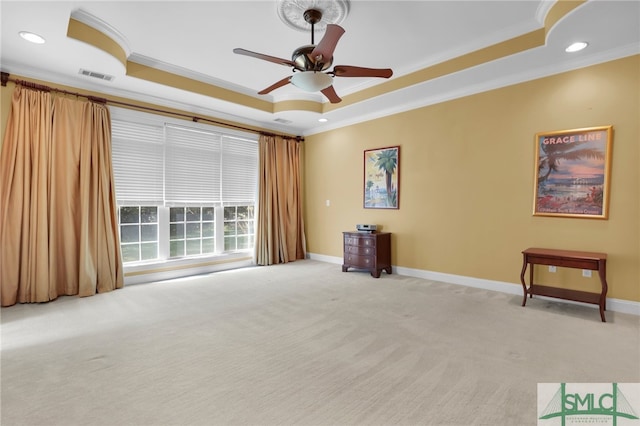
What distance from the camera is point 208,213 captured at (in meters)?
5.57

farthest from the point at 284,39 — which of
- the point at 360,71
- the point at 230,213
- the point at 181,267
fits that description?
the point at 181,267

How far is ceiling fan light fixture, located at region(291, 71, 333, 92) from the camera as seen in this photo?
278 centimetres

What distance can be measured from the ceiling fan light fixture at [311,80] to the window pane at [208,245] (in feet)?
11.9

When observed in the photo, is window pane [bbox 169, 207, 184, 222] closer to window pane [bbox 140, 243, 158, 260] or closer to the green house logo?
window pane [bbox 140, 243, 158, 260]

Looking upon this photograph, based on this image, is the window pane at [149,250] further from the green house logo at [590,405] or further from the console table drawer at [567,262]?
the console table drawer at [567,262]

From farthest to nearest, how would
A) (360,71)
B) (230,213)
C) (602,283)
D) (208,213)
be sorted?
1. (230,213)
2. (208,213)
3. (602,283)
4. (360,71)

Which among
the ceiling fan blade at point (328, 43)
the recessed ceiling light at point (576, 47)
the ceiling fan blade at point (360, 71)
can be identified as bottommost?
the ceiling fan blade at point (360, 71)

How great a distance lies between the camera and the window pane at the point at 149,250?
15.8 feet

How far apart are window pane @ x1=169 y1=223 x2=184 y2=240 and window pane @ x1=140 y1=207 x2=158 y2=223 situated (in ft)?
0.95

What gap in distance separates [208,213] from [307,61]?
3.67 meters

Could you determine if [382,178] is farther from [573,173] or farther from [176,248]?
[176,248]

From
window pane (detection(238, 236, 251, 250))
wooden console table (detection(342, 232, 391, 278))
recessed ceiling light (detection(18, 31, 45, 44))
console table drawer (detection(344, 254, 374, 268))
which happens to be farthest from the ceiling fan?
window pane (detection(238, 236, 251, 250))

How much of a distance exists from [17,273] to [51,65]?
250cm

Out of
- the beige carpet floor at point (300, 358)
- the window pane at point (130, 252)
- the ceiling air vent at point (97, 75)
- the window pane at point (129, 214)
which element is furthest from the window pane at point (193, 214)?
the ceiling air vent at point (97, 75)
